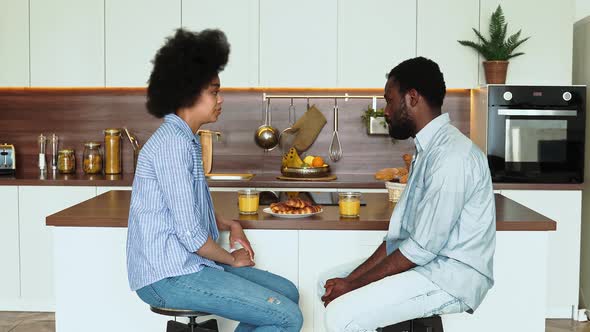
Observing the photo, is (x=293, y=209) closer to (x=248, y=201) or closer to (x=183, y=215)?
(x=248, y=201)

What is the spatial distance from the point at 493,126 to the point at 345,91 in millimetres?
1084

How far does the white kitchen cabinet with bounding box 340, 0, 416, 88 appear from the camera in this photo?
184 inches

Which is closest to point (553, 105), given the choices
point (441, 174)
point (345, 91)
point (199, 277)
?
point (345, 91)

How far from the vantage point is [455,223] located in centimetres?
222

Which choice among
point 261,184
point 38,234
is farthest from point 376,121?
point 38,234

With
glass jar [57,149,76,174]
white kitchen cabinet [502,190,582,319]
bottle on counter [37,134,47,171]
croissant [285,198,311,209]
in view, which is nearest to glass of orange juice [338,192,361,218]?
croissant [285,198,311,209]

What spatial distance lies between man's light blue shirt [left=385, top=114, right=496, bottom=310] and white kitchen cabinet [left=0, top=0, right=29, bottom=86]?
3.40m

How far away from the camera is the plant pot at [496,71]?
451cm

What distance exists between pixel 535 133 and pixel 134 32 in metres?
2.72

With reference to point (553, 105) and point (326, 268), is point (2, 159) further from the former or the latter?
point (553, 105)

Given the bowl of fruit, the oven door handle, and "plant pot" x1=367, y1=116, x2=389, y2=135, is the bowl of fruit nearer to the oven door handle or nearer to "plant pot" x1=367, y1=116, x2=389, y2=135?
"plant pot" x1=367, y1=116, x2=389, y2=135

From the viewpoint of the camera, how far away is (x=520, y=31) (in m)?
4.59

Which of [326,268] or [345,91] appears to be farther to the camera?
[345,91]

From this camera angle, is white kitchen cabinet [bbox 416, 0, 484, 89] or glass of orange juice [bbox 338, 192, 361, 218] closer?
glass of orange juice [bbox 338, 192, 361, 218]
